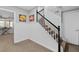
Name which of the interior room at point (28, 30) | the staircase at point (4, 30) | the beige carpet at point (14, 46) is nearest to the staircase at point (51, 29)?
the interior room at point (28, 30)

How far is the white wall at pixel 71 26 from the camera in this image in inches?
69.7

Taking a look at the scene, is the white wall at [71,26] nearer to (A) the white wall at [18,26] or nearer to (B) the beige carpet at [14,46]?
(B) the beige carpet at [14,46]

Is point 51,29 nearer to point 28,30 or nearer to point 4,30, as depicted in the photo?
point 28,30

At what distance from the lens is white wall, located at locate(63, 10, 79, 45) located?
1771 mm

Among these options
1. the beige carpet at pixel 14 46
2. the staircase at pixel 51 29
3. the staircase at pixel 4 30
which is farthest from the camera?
the staircase at pixel 51 29

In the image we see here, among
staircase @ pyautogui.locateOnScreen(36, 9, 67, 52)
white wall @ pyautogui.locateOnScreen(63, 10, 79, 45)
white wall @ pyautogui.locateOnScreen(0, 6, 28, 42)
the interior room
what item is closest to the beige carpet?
the interior room

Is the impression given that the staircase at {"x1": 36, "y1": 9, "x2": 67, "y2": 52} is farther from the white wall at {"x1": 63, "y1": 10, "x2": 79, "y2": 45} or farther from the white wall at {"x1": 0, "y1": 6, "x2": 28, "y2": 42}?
the white wall at {"x1": 0, "y1": 6, "x2": 28, "y2": 42}

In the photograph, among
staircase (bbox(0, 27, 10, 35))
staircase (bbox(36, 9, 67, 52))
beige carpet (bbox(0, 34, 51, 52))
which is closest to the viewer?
staircase (bbox(0, 27, 10, 35))

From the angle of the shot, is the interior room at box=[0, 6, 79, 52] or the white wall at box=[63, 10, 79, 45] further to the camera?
the white wall at box=[63, 10, 79, 45]

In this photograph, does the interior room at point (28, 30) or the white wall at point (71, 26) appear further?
the white wall at point (71, 26)

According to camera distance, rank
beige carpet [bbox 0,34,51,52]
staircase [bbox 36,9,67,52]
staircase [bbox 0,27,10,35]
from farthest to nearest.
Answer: staircase [bbox 36,9,67,52]
beige carpet [bbox 0,34,51,52]
staircase [bbox 0,27,10,35]

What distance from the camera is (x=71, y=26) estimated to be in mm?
1975

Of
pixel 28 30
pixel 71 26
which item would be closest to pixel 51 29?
pixel 71 26
